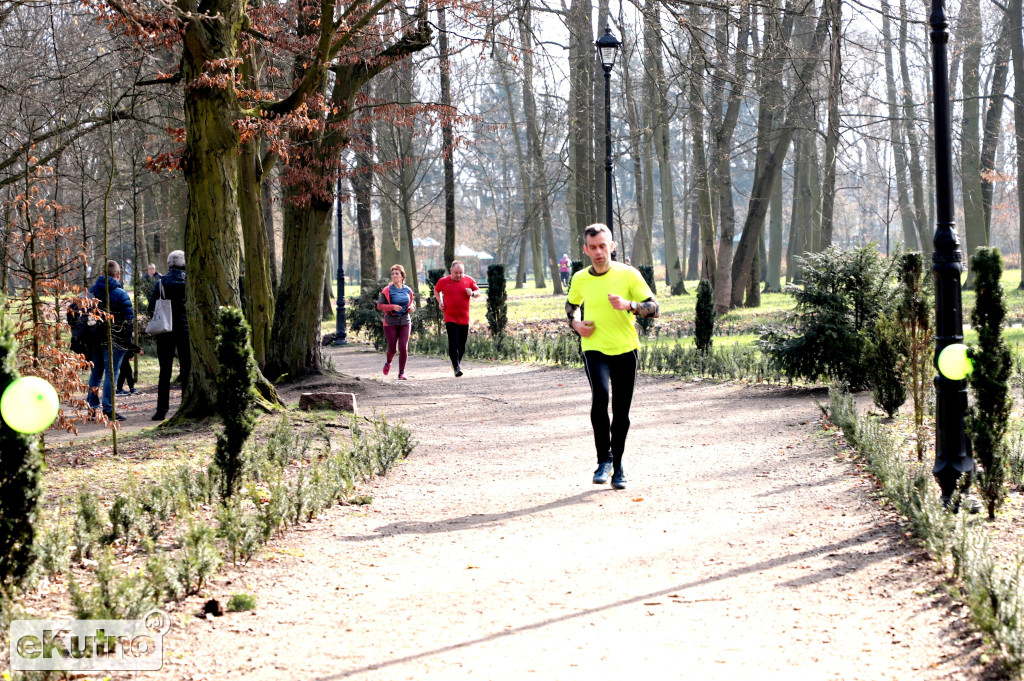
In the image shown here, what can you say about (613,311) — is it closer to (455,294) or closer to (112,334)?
(112,334)

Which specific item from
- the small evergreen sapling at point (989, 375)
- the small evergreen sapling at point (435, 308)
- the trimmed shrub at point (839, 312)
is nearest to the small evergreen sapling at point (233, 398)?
the small evergreen sapling at point (989, 375)

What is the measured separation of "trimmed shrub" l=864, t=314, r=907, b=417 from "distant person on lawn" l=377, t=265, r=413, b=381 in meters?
7.17

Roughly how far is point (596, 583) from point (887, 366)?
5.95 meters

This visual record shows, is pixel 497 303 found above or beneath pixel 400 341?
above

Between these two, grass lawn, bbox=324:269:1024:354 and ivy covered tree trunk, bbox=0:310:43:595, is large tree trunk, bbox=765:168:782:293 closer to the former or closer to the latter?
grass lawn, bbox=324:269:1024:354

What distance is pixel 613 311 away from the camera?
743cm

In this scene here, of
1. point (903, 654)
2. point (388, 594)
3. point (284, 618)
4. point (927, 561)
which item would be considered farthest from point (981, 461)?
point (284, 618)

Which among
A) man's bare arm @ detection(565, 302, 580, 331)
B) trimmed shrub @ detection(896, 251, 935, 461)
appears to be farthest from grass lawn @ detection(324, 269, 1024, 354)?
man's bare arm @ detection(565, 302, 580, 331)

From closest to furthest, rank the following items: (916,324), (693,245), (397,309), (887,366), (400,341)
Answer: (916,324), (887,366), (397,309), (400,341), (693,245)

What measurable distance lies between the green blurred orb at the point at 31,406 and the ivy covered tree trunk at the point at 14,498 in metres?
0.32

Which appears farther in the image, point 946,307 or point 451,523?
point 451,523

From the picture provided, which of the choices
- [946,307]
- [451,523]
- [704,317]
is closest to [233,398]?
[451,523]

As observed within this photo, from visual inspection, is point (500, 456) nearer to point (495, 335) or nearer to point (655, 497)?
point (655, 497)

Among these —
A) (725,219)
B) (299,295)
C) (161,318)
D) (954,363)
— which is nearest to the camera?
(954,363)
